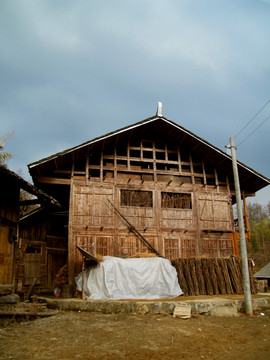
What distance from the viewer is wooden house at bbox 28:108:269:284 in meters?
15.1

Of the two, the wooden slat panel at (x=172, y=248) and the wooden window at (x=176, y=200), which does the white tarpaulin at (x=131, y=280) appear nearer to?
the wooden slat panel at (x=172, y=248)

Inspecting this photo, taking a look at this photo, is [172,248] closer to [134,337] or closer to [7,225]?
[134,337]

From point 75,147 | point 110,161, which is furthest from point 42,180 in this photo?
point 110,161

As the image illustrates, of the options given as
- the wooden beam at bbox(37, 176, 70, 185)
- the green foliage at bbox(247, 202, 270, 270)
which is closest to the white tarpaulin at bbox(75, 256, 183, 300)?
the wooden beam at bbox(37, 176, 70, 185)

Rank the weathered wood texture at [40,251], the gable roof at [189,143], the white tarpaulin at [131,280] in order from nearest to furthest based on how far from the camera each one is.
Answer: the white tarpaulin at [131,280]
the weathered wood texture at [40,251]
the gable roof at [189,143]

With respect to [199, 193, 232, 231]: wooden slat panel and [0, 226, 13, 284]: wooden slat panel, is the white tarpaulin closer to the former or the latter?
[0, 226, 13, 284]: wooden slat panel

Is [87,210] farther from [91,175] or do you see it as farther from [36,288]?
[36,288]

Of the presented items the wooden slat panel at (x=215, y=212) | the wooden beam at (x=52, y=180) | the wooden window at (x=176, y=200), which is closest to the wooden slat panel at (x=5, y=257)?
the wooden beam at (x=52, y=180)

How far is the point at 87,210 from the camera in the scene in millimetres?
15188

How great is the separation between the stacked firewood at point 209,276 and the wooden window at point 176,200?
3.79 meters

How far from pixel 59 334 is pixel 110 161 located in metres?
10.2

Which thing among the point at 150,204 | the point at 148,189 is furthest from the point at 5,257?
the point at 148,189

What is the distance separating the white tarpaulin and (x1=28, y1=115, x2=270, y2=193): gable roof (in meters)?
6.02

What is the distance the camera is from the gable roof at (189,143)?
15.7 m
